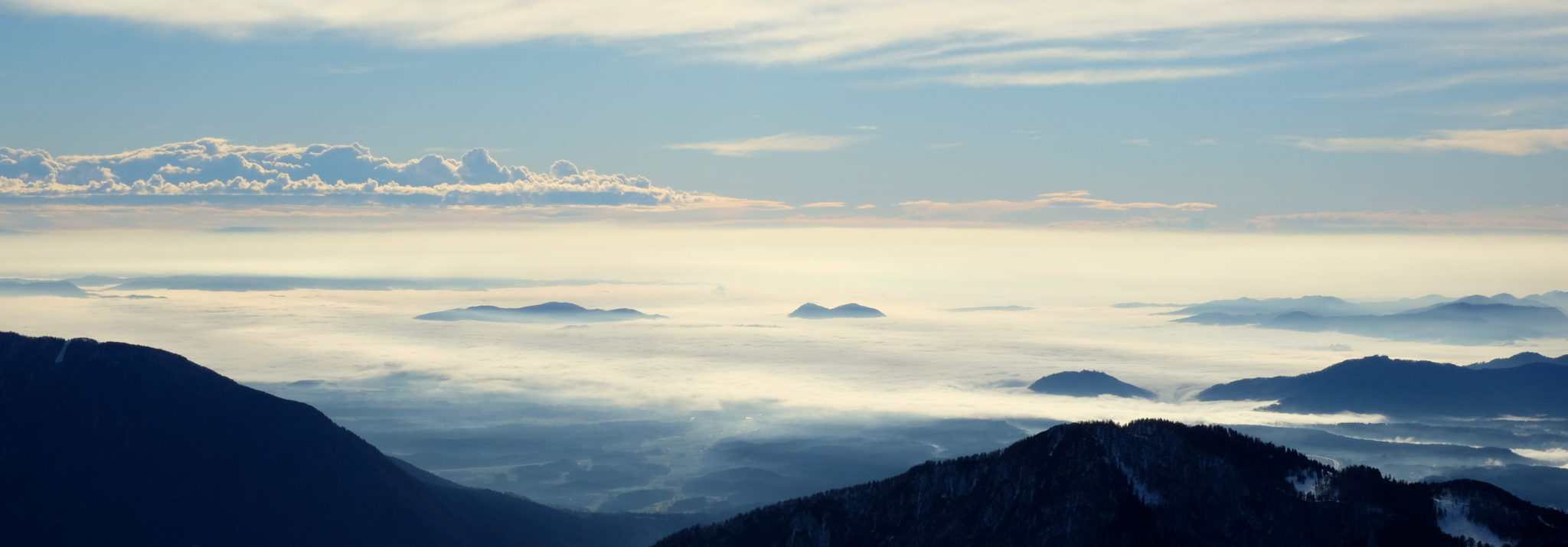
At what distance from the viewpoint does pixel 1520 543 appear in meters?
199

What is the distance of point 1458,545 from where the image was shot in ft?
651

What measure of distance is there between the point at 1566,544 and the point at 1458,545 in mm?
15664

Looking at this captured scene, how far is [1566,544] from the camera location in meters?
188

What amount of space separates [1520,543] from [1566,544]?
1163 centimetres

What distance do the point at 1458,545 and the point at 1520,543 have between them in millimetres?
11156
